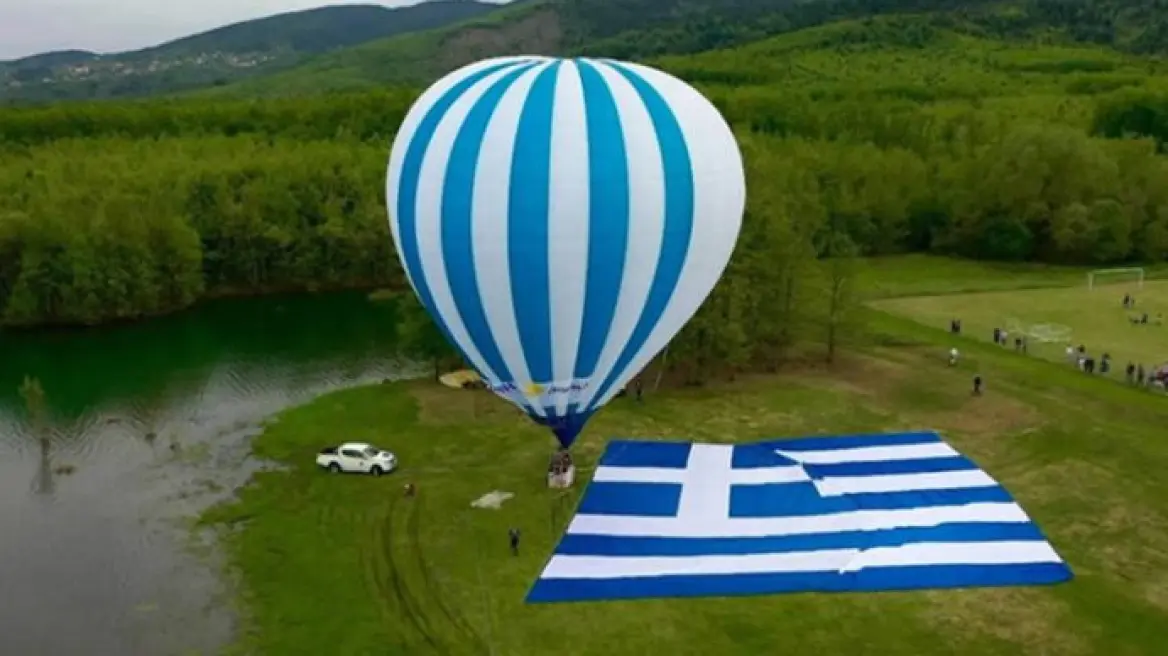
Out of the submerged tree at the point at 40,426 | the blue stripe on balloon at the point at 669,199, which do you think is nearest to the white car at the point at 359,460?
the submerged tree at the point at 40,426

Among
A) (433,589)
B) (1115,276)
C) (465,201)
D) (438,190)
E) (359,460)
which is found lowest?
(1115,276)

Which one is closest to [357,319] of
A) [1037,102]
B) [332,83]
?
[1037,102]

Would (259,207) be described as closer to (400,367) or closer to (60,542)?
(400,367)

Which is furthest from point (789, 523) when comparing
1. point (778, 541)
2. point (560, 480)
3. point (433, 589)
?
point (433, 589)

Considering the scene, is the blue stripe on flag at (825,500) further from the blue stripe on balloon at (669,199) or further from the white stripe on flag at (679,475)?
the blue stripe on balloon at (669,199)

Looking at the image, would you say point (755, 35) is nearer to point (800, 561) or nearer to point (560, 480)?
point (560, 480)
